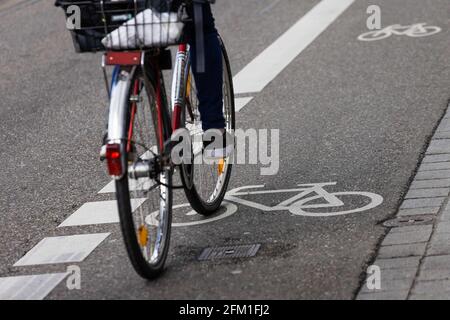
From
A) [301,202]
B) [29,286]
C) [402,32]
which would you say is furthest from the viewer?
[402,32]

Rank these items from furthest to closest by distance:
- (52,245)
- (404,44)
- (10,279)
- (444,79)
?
(404,44) < (444,79) < (52,245) < (10,279)

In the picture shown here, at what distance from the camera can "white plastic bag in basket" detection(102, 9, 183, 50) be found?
4.65 meters

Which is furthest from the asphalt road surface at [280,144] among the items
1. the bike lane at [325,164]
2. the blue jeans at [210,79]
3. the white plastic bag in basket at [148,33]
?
the white plastic bag in basket at [148,33]

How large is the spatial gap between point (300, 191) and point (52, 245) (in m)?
1.41

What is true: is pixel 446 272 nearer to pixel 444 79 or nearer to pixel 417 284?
pixel 417 284

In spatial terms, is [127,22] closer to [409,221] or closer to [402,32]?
[409,221]

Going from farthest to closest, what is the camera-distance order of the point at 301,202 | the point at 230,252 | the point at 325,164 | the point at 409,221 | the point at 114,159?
the point at 325,164 < the point at 301,202 < the point at 409,221 < the point at 230,252 < the point at 114,159

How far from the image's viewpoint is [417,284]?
4609 mm

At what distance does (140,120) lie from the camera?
4.85 metres

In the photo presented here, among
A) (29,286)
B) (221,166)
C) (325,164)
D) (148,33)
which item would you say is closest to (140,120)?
(148,33)

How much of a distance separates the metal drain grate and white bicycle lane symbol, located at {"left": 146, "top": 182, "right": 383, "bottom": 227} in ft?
1.57

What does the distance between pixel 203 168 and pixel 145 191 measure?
101 centimetres
